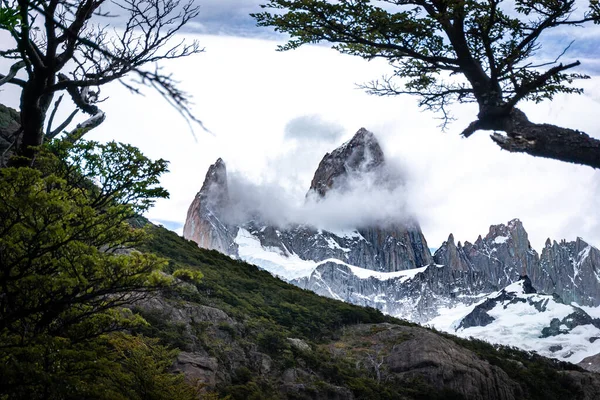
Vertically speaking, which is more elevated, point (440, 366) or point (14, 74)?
point (14, 74)

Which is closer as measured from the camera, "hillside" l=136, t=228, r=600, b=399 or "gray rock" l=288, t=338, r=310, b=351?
"hillside" l=136, t=228, r=600, b=399

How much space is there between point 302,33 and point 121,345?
8354 mm

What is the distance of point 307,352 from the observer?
20.3 m

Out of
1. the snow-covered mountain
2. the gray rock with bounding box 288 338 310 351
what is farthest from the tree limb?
the snow-covered mountain

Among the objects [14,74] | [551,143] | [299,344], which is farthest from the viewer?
[299,344]

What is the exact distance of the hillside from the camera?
17.0m

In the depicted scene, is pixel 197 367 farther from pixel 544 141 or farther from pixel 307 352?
pixel 544 141

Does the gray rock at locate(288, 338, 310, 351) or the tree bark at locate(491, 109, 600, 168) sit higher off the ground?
the tree bark at locate(491, 109, 600, 168)

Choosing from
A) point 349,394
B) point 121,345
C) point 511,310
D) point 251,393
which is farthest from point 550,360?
point 511,310

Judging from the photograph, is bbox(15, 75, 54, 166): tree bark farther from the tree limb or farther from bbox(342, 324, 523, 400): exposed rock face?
bbox(342, 324, 523, 400): exposed rock face

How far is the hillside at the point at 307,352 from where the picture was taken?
16984 mm

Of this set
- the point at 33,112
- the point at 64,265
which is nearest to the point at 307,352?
the point at 64,265

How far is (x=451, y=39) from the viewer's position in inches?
244

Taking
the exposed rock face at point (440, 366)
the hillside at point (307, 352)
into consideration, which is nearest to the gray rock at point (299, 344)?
the hillside at point (307, 352)
